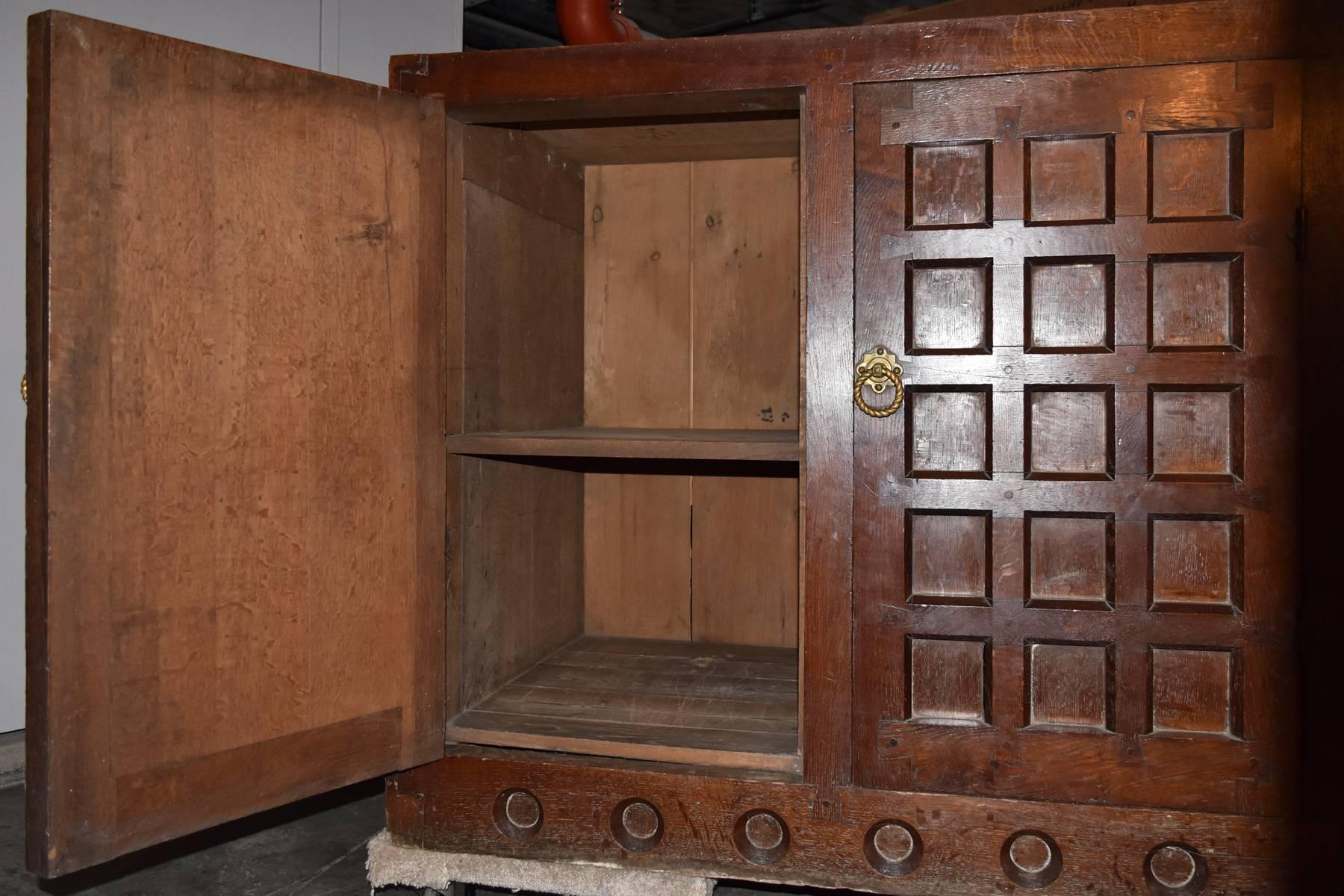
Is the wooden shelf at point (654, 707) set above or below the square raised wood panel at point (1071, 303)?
below

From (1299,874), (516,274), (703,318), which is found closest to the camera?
(1299,874)

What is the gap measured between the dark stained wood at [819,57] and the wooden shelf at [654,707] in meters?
1.14

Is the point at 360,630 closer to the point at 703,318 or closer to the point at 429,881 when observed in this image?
the point at 429,881

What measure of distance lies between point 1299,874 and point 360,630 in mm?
1556

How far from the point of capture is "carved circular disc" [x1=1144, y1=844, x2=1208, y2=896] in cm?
151

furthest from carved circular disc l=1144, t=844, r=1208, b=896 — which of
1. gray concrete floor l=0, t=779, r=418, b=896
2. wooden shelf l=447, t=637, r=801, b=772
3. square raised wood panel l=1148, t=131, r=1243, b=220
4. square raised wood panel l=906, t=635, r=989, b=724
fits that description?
gray concrete floor l=0, t=779, r=418, b=896

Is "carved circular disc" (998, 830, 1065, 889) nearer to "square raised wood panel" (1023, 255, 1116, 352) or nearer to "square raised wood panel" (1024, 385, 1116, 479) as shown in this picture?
"square raised wood panel" (1024, 385, 1116, 479)

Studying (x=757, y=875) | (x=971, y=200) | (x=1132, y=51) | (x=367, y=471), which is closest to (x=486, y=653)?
(x=367, y=471)

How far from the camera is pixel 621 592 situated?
101 inches

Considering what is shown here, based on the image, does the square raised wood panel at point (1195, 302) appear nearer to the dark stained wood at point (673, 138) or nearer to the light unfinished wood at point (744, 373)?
the dark stained wood at point (673, 138)

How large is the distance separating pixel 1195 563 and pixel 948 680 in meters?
0.44

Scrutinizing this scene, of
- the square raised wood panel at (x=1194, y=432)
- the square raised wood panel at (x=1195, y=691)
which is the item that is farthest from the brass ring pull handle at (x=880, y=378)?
the square raised wood panel at (x=1195, y=691)

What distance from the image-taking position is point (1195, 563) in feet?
5.01

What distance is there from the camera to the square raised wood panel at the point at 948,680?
1.59 meters
